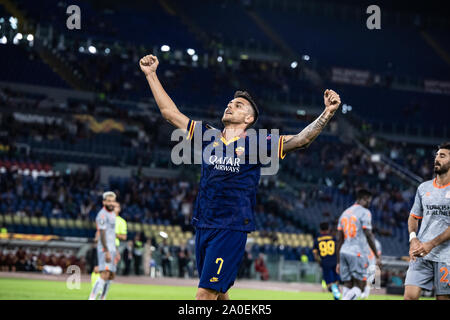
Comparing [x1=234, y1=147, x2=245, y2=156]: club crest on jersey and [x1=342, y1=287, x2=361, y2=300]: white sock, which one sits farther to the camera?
[x1=342, y1=287, x2=361, y2=300]: white sock

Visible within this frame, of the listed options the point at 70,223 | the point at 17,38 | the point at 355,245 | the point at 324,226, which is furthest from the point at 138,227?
the point at 17,38

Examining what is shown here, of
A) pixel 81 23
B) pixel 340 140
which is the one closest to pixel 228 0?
pixel 81 23

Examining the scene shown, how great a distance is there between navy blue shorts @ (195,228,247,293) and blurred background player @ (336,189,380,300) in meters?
7.17

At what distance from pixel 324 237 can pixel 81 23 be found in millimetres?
33610

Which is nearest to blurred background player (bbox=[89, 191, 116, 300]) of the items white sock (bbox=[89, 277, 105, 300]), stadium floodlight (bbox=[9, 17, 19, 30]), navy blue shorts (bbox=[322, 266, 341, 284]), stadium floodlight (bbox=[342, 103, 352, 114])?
white sock (bbox=[89, 277, 105, 300])

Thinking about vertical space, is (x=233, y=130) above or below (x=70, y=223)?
above

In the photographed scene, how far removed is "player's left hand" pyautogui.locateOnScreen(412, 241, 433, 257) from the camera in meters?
7.54

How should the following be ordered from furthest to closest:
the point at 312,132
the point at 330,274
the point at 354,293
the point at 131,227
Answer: the point at 131,227
the point at 330,274
the point at 354,293
the point at 312,132

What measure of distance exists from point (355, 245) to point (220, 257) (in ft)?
24.7

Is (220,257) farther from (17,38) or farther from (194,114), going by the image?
(17,38)

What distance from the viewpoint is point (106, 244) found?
12953 mm

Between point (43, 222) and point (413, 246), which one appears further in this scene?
point (43, 222)

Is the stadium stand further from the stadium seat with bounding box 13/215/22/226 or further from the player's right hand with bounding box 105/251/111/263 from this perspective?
the player's right hand with bounding box 105/251/111/263

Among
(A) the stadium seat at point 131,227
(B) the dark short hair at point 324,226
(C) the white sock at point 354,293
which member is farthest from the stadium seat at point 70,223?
(C) the white sock at point 354,293
